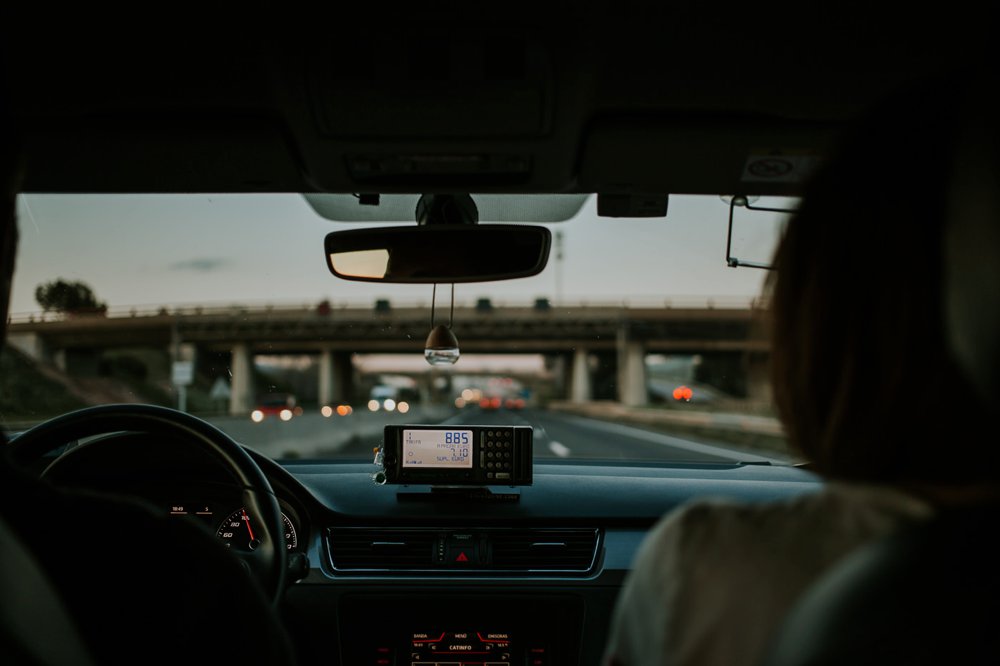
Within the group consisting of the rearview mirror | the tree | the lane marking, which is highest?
the rearview mirror

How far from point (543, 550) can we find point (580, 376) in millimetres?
3676

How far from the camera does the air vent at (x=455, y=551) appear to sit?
3.96 metres

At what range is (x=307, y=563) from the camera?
361 centimetres

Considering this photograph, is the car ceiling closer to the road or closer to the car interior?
the car interior

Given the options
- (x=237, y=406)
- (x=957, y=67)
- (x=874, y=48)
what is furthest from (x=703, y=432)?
(x=957, y=67)

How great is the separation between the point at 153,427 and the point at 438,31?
1.62 metres

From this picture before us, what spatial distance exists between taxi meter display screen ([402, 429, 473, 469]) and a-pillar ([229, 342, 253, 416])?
1.16m

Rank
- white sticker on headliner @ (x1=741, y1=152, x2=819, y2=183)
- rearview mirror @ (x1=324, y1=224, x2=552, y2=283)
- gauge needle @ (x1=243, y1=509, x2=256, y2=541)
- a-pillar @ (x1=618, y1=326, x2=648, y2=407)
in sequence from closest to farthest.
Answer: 1. rearview mirror @ (x1=324, y1=224, x2=552, y2=283)
2. white sticker on headliner @ (x1=741, y1=152, x2=819, y2=183)
3. gauge needle @ (x1=243, y1=509, x2=256, y2=541)
4. a-pillar @ (x1=618, y1=326, x2=648, y2=407)

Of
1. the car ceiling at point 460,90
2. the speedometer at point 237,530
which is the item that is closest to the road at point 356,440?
the speedometer at point 237,530

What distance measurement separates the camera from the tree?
498 cm

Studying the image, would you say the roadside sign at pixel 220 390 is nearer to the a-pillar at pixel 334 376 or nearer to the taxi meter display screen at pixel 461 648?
the a-pillar at pixel 334 376

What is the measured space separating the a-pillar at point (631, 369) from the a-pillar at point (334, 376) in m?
2.43

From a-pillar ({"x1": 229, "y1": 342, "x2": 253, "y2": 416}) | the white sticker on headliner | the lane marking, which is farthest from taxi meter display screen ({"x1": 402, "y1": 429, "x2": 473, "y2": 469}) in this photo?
the lane marking

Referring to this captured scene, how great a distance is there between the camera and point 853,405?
1.22 metres
